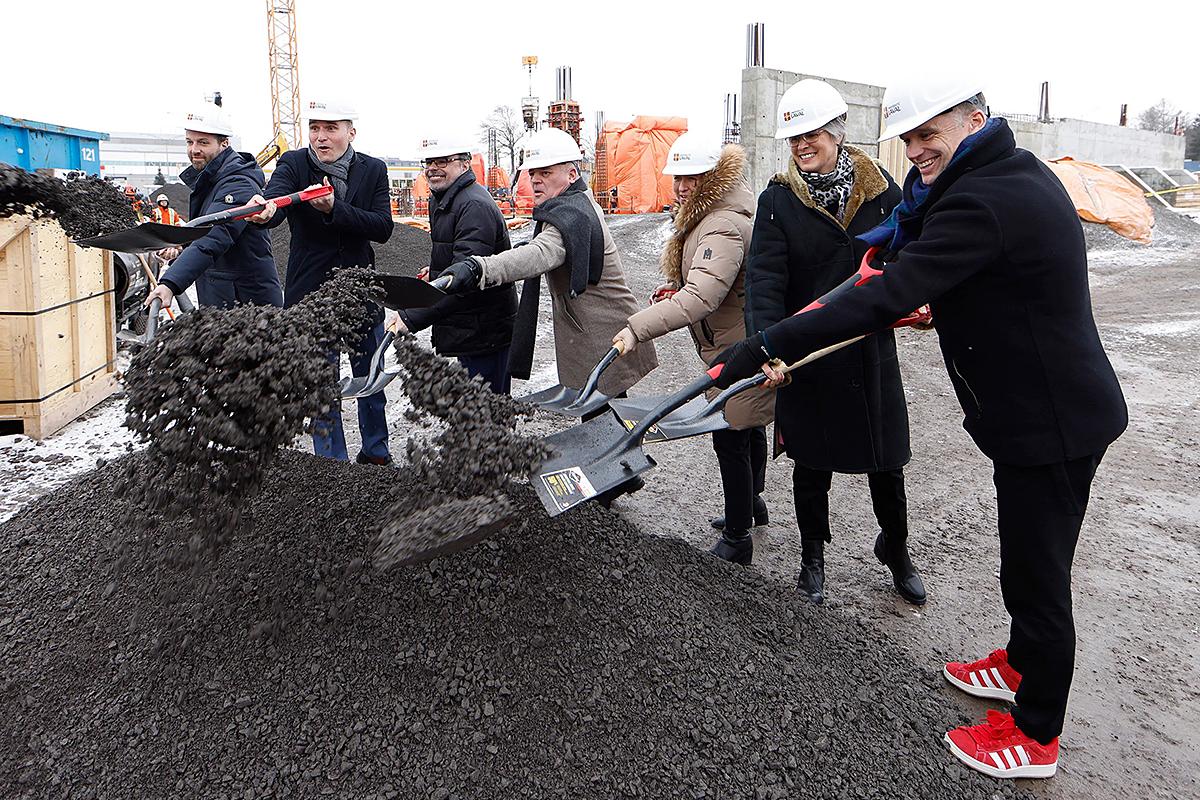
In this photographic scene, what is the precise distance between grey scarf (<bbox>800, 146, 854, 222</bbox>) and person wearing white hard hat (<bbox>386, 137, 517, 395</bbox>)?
1.55 metres

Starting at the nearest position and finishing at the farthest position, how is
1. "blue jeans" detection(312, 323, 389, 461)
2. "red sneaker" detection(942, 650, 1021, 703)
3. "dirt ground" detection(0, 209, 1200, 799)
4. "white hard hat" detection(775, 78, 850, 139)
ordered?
"dirt ground" detection(0, 209, 1200, 799), "red sneaker" detection(942, 650, 1021, 703), "white hard hat" detection(775, 78, 850, 139), "blue jeans" detection(312, 323, 389, 461)

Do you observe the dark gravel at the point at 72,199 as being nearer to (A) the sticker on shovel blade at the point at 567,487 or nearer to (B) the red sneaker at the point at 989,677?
(A) the sticker on shovel blade at the point at 567,487

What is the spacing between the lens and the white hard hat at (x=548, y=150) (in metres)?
3.41

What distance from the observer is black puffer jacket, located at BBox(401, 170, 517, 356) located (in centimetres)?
376

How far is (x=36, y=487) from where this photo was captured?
4.25m

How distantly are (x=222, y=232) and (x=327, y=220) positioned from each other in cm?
51

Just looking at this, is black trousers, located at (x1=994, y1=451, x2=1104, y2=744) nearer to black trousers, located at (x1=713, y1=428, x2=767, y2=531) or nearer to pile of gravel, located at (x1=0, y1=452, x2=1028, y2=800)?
pile of gravel, located at (x1=0, y1=452, x2=1028, y2=800)

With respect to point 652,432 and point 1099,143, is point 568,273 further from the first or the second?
point 1099,143

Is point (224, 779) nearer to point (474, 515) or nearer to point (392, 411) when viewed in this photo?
point (474, 515)

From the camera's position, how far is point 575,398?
10.1 feet

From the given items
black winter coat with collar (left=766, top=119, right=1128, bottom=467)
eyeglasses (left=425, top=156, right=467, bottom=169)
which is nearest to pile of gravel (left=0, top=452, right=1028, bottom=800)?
black winter coat with collar (left=766, top=119, right=1128, bottom=467)

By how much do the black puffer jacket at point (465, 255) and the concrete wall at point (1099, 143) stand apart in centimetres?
2025

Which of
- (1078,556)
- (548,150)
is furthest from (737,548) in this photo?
(548,150)

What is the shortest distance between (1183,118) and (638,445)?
71.1 meters
